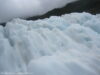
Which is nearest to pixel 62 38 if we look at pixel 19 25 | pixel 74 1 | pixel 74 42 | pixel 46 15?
pixel 74 42

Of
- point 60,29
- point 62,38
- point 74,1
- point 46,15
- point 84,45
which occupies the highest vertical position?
point 74,1

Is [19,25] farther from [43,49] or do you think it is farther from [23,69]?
[23,69]

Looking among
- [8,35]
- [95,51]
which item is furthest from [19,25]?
[95,51]

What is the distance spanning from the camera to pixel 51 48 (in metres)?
2.03

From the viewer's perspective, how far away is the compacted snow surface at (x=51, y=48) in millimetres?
1672

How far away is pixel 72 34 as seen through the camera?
7.66 ft

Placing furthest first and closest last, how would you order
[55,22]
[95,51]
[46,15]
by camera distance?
[46,15] < [55,22] < [95,51]

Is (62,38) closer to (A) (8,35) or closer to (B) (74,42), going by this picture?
(B) (74,42)

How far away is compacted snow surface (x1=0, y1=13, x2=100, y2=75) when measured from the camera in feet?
5.49

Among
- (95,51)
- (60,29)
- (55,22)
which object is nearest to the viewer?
(95,51)

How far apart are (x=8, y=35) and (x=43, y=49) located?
63 cm

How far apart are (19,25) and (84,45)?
3.37ft

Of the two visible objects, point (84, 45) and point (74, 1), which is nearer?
point (84, 45)

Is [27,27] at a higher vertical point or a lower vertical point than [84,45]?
higher
